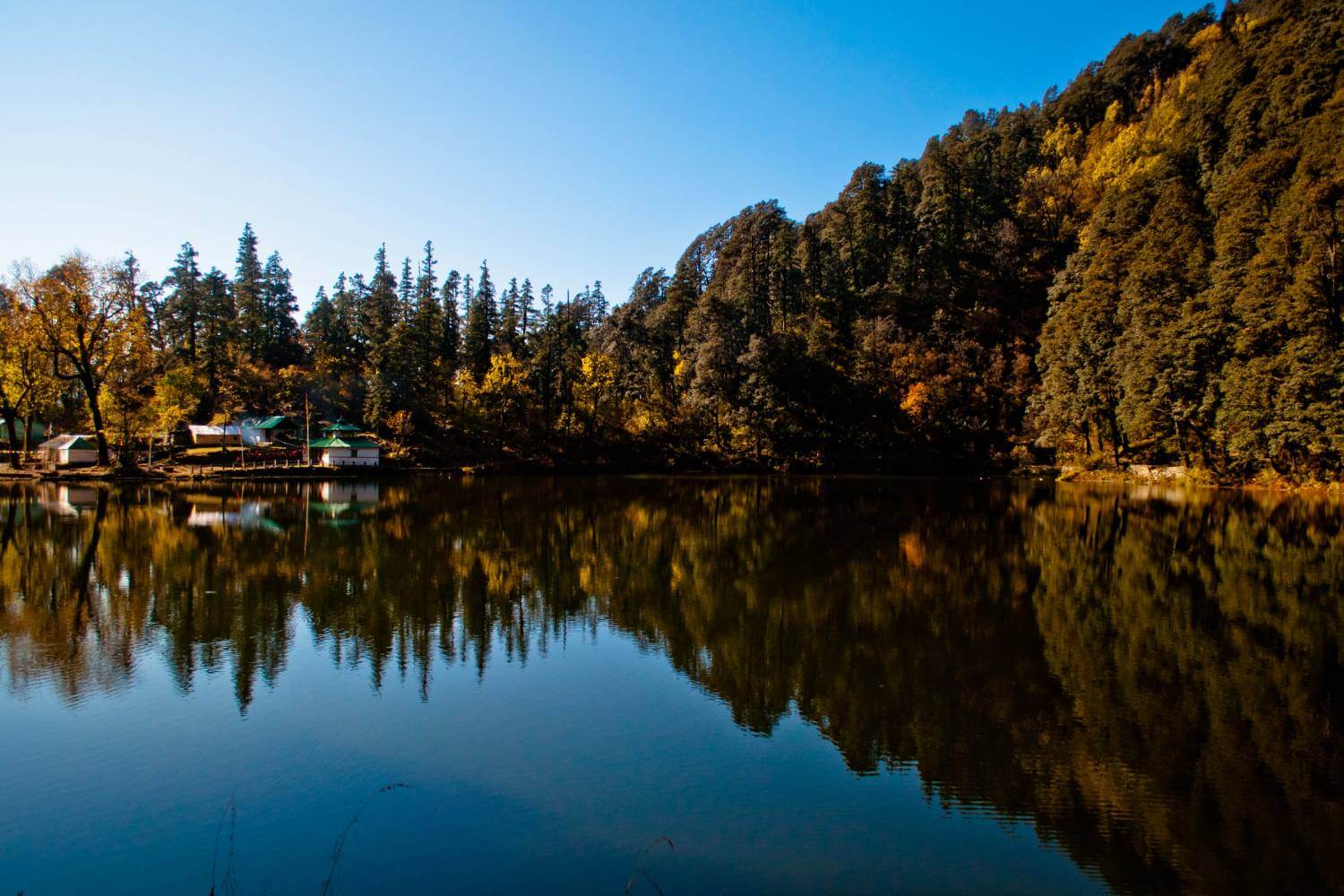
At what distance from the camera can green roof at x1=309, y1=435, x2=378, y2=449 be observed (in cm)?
5325

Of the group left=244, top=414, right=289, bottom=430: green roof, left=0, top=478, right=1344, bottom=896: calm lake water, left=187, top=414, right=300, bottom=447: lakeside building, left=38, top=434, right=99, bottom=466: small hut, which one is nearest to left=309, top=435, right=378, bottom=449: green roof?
left=244, top=414, right=289, bottom=430: green roof

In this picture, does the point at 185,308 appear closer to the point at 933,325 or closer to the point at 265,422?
the point at 265,422

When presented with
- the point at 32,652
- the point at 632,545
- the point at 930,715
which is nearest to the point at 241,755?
the point at 32,652

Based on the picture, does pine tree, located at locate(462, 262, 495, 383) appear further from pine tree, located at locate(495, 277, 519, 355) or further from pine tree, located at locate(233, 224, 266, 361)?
pine tree, located at locate(233, 224, 266, 361)

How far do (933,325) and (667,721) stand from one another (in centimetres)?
6035

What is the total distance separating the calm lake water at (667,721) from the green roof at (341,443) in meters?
33.9

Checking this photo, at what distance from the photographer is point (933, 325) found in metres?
63.1

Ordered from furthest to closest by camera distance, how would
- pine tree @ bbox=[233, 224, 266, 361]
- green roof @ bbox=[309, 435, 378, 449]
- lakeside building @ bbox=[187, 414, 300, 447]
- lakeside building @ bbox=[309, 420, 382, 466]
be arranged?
pine tree @ bbox=[233, 224, 266, 361] → lakeside building @ bbox=[187, 414, 300, 447] → green roof @ bbox=[309, 435, 378, 449] → lakeside building @ bbox=[309, 420, 382, 466]

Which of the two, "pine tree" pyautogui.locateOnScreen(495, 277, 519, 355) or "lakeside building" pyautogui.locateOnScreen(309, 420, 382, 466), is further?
"pine tree" pyautogui.locateOnScreen(495, 277, 519, 355)

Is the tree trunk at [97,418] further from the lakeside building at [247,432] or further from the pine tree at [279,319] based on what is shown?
the pine tree at [279,319]

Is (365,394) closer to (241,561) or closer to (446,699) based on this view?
(241,561)

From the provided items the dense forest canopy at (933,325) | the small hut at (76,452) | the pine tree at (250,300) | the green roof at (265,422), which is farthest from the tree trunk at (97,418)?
the pine tree at (250,300)

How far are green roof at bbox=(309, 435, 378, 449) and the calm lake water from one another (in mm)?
33876

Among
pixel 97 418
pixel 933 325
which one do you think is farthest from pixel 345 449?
pixel 933 325
